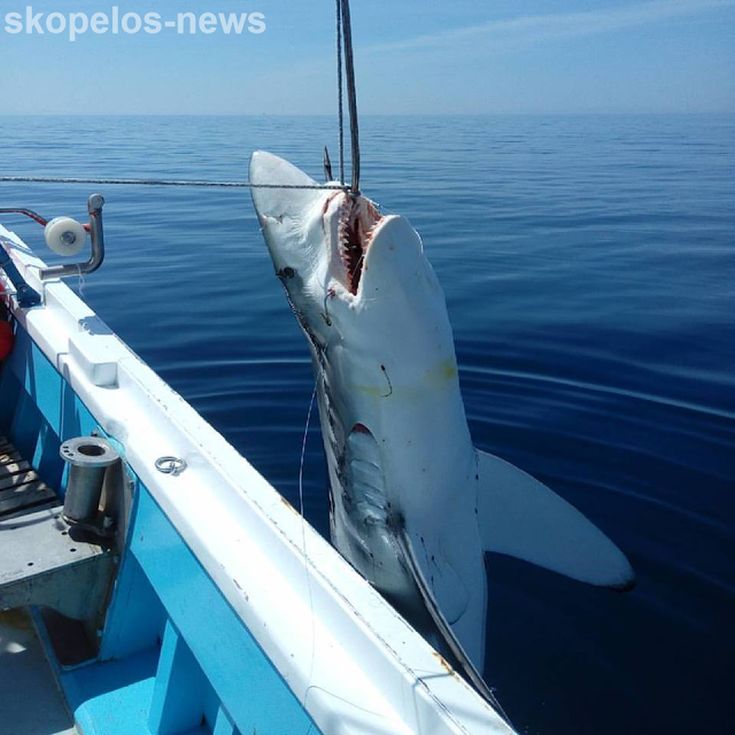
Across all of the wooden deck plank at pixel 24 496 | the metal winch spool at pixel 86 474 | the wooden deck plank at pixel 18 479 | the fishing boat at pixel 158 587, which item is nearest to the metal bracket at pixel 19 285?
the fishing boat at pixel 158 587

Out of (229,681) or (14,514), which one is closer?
(229,681)

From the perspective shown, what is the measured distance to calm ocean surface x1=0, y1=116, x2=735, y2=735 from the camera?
312cm

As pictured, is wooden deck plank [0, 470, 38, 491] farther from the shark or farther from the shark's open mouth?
the shark's open mouth

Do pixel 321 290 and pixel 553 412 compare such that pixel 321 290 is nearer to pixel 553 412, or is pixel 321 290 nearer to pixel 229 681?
pixel 229 681

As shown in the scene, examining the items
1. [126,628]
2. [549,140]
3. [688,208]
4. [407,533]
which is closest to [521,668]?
[407,533]

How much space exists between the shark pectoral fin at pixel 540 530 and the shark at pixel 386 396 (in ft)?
0.37

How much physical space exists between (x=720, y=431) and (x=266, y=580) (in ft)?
13.9

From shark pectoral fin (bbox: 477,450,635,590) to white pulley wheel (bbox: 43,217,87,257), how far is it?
2.04 meters

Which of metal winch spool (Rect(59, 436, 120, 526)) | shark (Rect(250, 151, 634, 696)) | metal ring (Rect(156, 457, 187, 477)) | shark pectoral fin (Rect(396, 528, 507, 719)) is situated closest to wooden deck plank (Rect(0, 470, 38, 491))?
metal winch spool (Rect(59, 436, 120, 526))

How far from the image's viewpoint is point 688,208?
13.4 metres

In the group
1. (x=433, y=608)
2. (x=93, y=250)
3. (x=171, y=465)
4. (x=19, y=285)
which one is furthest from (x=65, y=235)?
(x=433, y=608)

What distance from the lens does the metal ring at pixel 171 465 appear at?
209cm

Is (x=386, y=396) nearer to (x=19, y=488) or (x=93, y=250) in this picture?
(x=19, y=488)

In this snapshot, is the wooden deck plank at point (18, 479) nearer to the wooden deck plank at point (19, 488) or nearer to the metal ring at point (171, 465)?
the wooden deck plank at point (19, 488)
